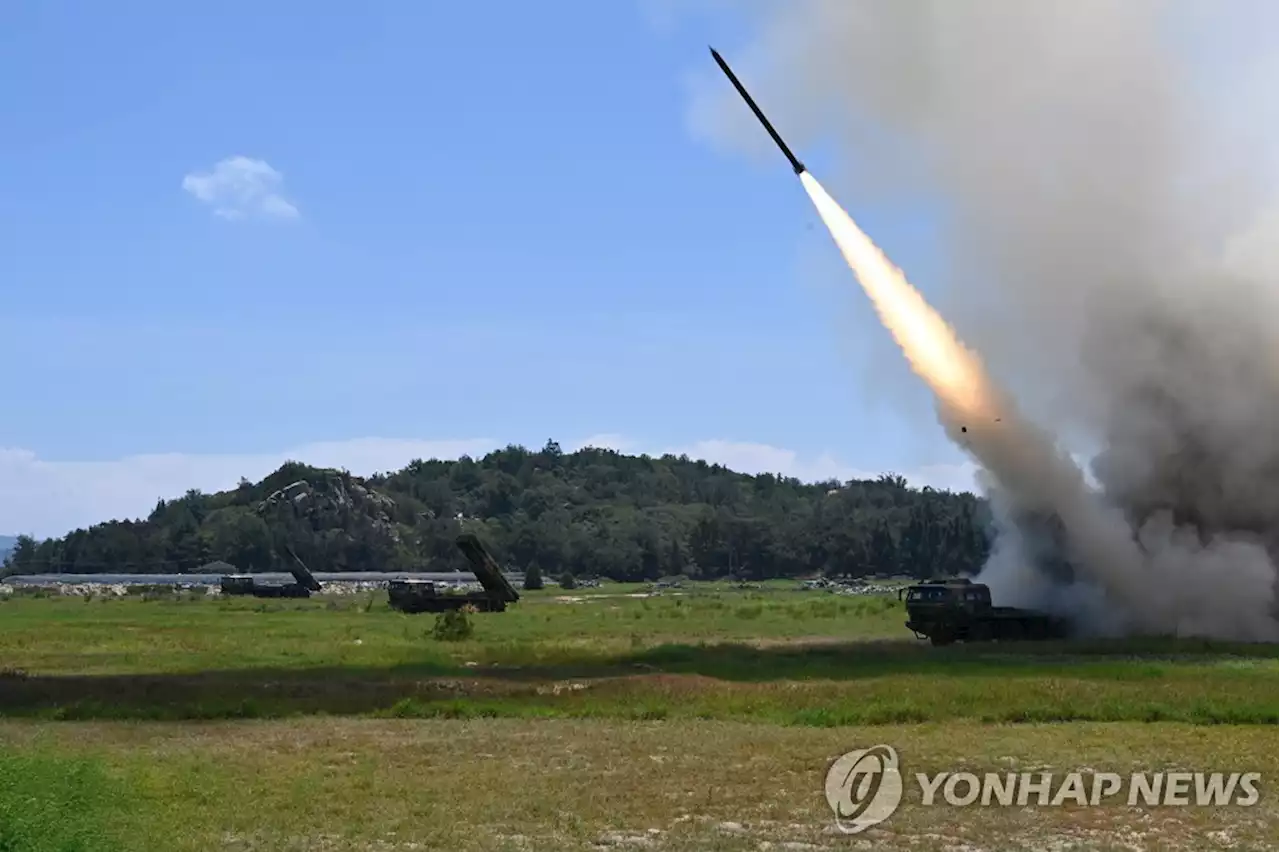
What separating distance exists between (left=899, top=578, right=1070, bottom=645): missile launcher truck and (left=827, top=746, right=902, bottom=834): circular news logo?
980 inches

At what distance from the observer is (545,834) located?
54.6ft

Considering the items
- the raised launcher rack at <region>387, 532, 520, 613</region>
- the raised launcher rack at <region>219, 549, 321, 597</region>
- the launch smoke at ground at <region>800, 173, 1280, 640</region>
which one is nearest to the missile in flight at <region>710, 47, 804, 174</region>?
the launch smoke at ground at <region>800, 173, 1280, 640</region>

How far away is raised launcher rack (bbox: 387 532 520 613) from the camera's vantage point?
68812mm

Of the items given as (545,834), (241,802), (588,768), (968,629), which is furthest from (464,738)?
(968,629)

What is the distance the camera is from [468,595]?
71.8 m

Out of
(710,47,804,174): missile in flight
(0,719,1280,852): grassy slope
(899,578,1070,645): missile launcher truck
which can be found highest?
(710,47,804,174): missile in flight

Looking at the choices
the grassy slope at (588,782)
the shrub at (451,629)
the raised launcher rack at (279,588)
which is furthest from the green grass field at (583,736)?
the raised launcher rack at (279,588)

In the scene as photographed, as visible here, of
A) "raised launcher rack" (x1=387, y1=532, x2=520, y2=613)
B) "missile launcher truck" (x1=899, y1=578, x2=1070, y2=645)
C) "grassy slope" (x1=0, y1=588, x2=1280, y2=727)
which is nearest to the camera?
"grassy slope" (x1=0, y1=588, x2=1280, y2=727)

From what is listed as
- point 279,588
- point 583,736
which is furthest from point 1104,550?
point 279,588

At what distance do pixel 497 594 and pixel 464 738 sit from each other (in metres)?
47.7

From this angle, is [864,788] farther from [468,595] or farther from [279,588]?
[279,588]

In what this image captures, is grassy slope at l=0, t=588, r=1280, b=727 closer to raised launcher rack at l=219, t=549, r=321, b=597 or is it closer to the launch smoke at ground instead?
the launch smoke at ground

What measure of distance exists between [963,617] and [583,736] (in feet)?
81.8

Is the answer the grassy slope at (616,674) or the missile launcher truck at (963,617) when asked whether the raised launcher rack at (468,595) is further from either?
the missile launcher truck at (963,617)
